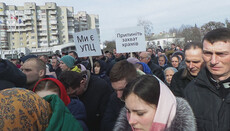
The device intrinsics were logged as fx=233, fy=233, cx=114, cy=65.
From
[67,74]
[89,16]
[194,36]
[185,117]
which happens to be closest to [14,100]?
[185,117]

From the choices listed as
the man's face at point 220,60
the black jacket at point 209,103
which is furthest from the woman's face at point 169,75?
the man's face at point 220,60

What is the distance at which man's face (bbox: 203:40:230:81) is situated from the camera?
198 centimetres

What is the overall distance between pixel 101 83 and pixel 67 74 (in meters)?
0.61

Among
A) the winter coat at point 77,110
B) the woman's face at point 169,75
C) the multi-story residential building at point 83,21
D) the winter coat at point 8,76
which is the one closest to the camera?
the winter coat at point 77,110

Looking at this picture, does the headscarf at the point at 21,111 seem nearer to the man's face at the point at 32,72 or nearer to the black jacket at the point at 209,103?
the black jacket at the point at 209,103

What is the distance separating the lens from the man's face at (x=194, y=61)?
9.42 feet

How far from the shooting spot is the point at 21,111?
1.43m

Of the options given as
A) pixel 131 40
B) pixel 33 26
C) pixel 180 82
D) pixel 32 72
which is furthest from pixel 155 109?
pixel 33 26

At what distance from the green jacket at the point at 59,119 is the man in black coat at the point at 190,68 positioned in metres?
1.53

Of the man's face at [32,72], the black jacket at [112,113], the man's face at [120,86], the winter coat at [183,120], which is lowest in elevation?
the black jacket at [112,113]

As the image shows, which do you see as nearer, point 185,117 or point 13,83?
point 185,117

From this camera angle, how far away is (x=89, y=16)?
103188 millimetres

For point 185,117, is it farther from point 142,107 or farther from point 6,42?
point 6,42

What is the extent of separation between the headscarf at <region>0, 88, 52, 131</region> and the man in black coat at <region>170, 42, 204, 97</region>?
6.04 ft
